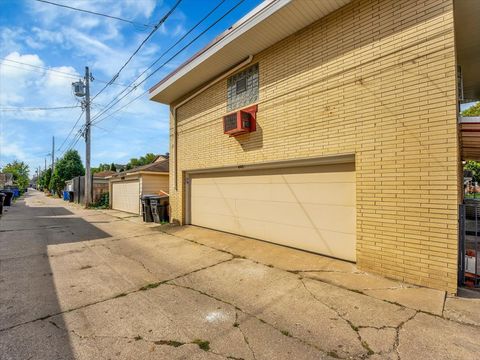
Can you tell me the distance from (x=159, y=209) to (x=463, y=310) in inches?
375

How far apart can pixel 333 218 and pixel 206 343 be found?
3502 millimetres

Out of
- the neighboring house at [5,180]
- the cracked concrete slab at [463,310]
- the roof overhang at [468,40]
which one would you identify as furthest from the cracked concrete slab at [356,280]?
the neighboring house at [5,180]

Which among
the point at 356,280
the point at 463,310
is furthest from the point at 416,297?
the point at 356,280

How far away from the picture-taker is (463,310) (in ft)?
10.5

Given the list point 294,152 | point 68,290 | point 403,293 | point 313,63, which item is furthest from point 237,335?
point 313,63

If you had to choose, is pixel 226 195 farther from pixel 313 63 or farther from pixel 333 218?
pixel 313 63

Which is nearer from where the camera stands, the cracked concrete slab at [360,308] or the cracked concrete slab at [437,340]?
the cracked concrete slab at [437,340]

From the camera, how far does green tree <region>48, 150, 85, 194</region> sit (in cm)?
3681

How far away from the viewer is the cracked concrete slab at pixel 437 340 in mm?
2451

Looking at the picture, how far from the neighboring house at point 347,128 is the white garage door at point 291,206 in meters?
0.03

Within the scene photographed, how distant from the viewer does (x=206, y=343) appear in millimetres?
2637

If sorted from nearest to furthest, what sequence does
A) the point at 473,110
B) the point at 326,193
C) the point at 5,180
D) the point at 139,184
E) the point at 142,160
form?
1. the point at 326,193
2. the point at 139,184
3. the point at 473,110
4. the point at 5,180
5. the point at 142,160

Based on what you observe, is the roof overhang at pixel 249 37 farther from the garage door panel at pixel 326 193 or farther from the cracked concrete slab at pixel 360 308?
the cracked concrete slab at pixel 360 308

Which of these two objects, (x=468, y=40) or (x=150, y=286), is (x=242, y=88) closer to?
(x=468, y=40)
